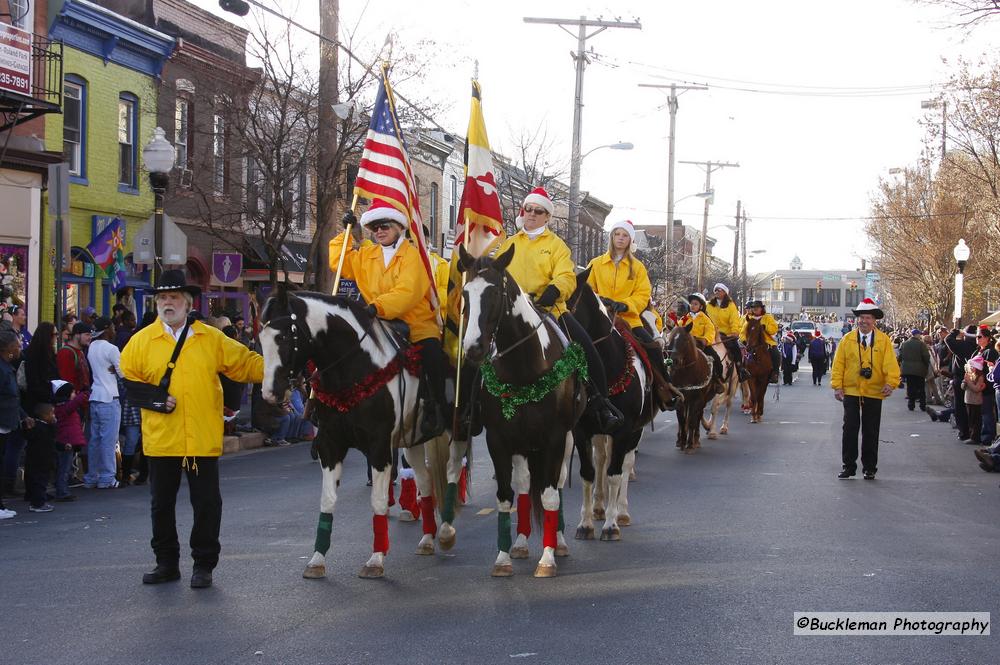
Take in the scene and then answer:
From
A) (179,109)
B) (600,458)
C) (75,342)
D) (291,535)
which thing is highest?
(179,109)

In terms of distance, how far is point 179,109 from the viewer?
81.0 ft

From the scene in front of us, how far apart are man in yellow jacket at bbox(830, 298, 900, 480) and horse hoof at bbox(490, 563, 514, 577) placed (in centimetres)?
682

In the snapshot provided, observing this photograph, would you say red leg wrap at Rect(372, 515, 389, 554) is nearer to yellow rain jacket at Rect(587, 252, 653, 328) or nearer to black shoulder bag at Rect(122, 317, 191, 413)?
black shoulder bag at Rect(122, 317, 191, 413)

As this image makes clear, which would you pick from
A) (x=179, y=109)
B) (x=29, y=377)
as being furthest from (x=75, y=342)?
(x=179, y=109)

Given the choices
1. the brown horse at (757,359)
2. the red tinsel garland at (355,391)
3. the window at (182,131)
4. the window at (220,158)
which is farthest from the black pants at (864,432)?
the window at (182,131)

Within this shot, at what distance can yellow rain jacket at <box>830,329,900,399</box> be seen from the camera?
518 inches

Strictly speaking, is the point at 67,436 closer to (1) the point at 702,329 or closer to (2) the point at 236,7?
(2) the point at 236,7

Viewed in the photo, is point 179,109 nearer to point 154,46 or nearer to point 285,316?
point 154,46

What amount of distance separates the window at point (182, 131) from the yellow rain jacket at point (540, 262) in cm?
1683

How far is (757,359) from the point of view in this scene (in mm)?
21828

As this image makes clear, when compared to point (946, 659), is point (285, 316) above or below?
above

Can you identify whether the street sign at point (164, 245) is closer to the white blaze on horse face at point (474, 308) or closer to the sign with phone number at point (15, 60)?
the sign with phone number at point (15, 60)

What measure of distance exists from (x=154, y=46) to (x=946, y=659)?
2224 centimetres

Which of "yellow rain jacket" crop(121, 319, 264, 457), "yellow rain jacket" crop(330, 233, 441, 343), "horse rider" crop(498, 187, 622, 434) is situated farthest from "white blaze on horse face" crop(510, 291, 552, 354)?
"yellow rain jacket" crop(121, 319, 264, 457)
